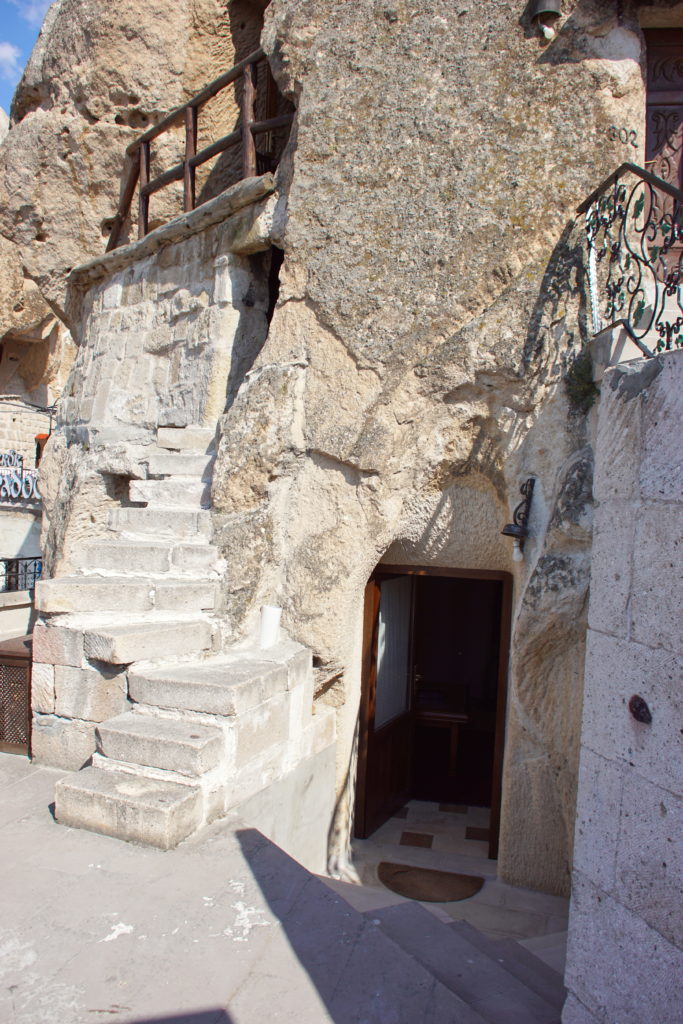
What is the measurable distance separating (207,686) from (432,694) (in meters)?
4.47

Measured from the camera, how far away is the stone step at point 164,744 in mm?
3404

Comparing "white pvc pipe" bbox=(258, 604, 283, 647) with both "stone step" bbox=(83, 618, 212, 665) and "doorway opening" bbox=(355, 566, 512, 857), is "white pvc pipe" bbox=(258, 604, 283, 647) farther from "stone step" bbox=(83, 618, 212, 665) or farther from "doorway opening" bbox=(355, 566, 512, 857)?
"doorway opening" bbox=(355, 566, 512, 857)

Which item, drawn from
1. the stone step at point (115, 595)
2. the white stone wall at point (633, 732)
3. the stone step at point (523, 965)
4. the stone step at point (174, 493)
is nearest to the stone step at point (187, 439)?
the stone step at point (174, 493)

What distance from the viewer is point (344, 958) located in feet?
8.39

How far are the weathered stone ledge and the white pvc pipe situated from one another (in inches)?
114

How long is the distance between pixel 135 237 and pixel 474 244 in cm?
425

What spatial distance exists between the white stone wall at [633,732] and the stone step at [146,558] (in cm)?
296

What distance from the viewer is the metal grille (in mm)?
4427

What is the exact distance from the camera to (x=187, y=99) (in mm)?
7293

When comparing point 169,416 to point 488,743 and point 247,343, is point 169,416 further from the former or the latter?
point 488,743

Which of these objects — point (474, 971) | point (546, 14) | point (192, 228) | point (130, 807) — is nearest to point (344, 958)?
point (474, 971)

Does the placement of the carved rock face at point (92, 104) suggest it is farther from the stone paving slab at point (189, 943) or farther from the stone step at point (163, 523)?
the stone paving slab at point (189, 943)

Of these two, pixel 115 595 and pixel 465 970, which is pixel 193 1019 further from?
pixel 115 595

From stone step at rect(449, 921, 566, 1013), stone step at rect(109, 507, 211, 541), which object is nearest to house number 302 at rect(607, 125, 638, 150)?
stone step at rect(109, 507, 211, 541)
